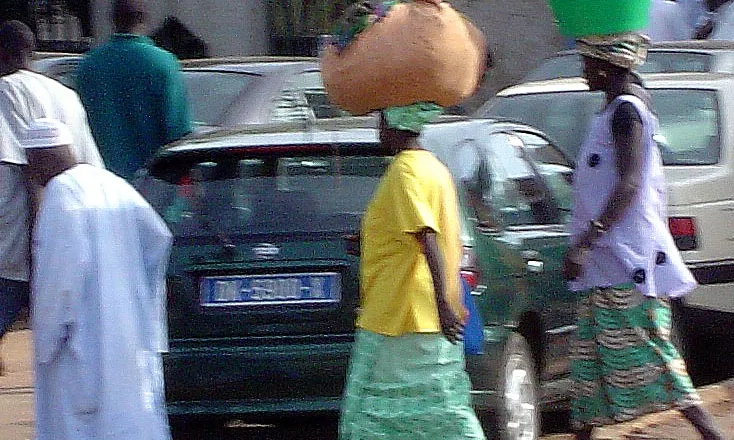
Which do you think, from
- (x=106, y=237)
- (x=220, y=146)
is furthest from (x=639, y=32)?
(x=106, y=237)

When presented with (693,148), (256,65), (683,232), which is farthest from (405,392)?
(256,65)

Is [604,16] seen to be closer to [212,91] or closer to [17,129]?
[17,129]

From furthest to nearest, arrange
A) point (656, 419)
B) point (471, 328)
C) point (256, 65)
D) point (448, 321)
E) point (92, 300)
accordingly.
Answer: point (256, 65) < point (656, 419) < point (471, 328) < point (92, 300) < point (448, 321)

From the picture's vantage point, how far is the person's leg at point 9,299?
26.9ft

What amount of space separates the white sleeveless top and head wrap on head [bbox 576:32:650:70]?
0.50ft

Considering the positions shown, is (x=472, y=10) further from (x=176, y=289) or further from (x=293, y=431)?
(x=176, y=289)

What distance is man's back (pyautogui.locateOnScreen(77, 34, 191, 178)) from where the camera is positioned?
28.8 ft

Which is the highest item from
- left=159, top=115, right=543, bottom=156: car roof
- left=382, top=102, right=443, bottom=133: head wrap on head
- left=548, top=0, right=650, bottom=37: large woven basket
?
left=548, top=0, right=650, bottom=37: large woven basket

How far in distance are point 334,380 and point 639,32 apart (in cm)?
190

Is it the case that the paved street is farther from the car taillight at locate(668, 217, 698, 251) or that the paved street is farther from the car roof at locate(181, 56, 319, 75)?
the car roof at locate(181, 56, 319, 75)

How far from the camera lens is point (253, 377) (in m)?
6.66

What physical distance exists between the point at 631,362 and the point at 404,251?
125 cm

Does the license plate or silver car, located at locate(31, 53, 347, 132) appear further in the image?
silver car, located at locate(31, 53, 347, 132)

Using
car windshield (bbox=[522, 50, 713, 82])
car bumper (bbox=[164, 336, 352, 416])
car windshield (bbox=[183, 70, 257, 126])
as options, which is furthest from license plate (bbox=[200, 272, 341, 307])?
car windshield (bbox=[522, 50, 713, 82])
